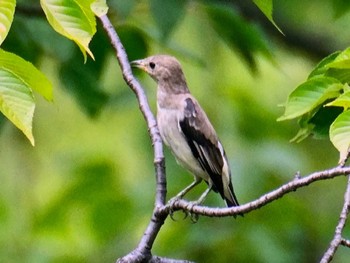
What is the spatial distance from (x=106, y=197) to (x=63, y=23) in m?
5.31

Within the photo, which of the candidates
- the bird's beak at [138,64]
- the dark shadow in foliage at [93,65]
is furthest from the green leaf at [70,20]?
the dark shadow in foliage at [93,65]

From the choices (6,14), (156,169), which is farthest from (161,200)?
(6,14)

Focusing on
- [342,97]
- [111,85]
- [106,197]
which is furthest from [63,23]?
[111,85]

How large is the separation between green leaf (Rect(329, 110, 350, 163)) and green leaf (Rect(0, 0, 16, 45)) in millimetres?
1289

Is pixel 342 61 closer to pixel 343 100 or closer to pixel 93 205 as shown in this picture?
pixel 343 100

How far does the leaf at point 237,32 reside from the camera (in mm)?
7320

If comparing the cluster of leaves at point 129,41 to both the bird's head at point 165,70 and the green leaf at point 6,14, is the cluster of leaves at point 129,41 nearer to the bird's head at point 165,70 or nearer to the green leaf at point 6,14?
the bird's head at point 165,70

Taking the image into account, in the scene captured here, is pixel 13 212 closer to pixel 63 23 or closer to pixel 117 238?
pixel 117 238

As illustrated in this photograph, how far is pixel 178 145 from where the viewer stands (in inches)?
275

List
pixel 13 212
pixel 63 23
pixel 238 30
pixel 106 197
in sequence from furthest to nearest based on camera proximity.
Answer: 1. pixel 13 212
2. pixel 106 197
3. pixel 238 30
4. pixel 63 23

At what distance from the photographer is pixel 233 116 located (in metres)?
9.98

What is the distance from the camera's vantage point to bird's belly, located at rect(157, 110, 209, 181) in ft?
22.7

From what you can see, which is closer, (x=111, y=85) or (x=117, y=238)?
(x=117, y=238)

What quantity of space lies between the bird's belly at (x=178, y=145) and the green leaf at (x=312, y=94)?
240cm
